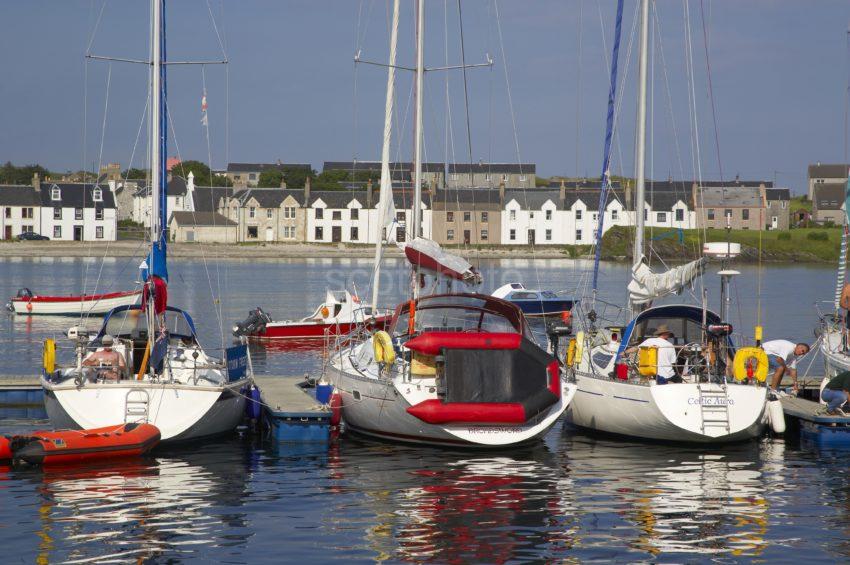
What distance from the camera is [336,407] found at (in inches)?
846

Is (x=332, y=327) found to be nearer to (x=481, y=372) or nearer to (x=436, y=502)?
(x=481, y=372)

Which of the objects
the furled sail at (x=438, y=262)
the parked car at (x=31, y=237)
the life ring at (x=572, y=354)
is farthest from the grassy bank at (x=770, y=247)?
the furled sail at (x=438, y=262)

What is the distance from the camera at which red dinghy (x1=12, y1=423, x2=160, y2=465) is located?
60.2 ft

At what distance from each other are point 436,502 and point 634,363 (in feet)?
20.5

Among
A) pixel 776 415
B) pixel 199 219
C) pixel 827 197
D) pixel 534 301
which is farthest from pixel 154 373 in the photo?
pixel 827 197

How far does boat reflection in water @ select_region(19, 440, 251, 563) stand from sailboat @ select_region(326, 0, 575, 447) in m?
2.83

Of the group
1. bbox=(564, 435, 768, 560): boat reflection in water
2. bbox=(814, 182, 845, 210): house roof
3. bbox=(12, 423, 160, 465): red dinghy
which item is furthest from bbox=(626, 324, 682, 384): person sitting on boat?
bbox=(814, 182, 845, 210): house roof

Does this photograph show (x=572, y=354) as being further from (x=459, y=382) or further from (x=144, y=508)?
(x=144, y=508)

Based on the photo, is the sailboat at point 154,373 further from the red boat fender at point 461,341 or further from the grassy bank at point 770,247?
the grassy bank at point 770,247

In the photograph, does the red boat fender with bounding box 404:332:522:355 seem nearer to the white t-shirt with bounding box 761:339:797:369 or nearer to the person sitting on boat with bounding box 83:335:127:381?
the person sitting on boat with bounding box 83:335:127:381

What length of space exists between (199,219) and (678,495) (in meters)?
126

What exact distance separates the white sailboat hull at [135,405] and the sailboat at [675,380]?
Result: 745 centimetres

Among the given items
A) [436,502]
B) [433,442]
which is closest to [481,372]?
[433,442]

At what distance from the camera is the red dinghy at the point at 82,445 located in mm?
Result: 18344
